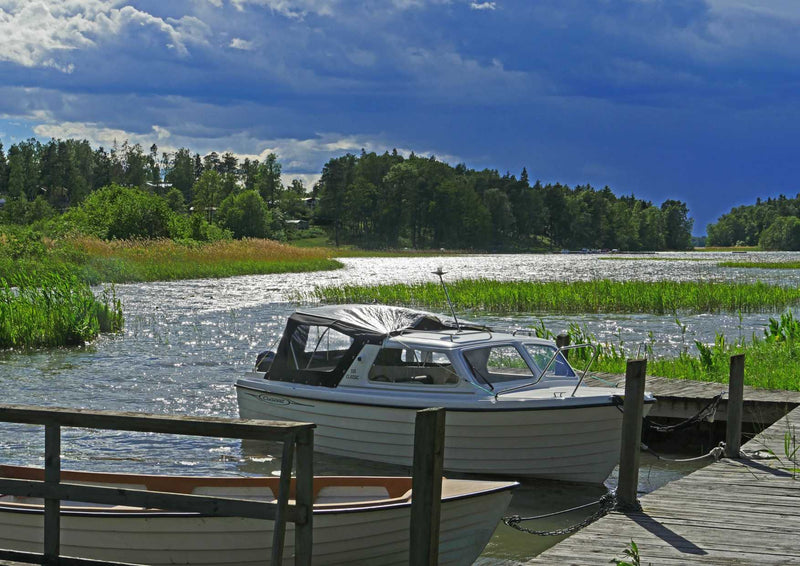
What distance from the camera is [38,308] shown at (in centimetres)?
2512

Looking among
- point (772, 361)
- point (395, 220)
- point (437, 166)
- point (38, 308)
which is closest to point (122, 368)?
point (38, 308)

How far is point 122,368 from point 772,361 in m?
15.0

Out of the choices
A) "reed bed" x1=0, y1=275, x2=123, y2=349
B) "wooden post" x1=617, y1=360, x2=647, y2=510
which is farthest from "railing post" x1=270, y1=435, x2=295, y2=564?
"reed bed" x1=0, y1=275, x2=123, y2=349

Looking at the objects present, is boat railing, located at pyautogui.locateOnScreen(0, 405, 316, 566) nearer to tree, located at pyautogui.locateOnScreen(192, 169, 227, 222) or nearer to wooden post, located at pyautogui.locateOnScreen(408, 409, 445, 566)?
wooden post, located at pyautogui.locateOnScreen(408, 409, 445, 566)

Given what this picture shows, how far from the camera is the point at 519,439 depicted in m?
11.4

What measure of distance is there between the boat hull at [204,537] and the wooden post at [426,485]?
837 mm

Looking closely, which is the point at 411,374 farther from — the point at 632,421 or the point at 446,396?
the point at 632,421

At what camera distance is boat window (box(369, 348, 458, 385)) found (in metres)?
12.0

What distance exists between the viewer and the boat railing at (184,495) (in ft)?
17.6

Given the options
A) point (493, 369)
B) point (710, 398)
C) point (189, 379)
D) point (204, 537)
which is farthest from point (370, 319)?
point (189, 379)

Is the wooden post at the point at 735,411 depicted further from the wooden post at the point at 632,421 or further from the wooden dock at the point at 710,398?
the wooden dock at the point at 710,398

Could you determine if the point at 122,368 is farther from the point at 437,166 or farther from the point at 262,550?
the point at 437,166

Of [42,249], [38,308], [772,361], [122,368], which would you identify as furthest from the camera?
[42,249]

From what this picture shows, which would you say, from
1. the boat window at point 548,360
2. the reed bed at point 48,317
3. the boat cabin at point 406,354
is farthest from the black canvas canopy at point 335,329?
the reed bed at point 48,317
